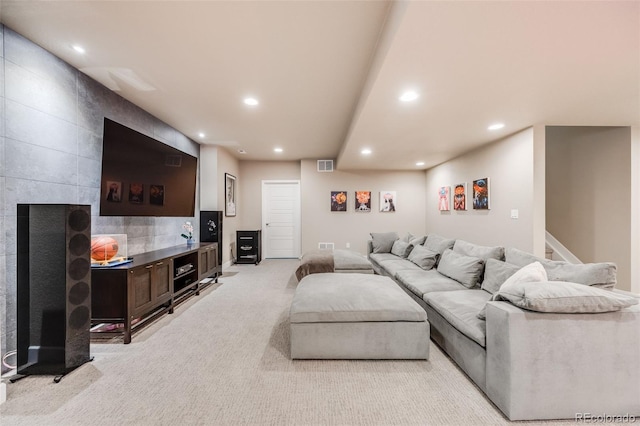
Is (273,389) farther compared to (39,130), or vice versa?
(39,130)

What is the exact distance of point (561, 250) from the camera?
4.23 m

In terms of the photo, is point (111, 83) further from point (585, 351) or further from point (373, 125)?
point (585, 351)

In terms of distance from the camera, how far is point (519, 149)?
359 centimetres

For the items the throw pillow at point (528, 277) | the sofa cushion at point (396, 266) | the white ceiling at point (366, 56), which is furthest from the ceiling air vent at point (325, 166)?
the throw pillow at point (528, 277)

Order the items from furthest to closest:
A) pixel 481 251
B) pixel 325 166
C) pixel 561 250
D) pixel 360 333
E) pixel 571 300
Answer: pixel 325 166, pixel 561 250, pixel 481 251, pixel 360 333, pixel 571 300

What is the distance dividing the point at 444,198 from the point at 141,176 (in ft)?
18.4

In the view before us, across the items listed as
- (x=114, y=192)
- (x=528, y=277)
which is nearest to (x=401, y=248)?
(x=528, y=277)

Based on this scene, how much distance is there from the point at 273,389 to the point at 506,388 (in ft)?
4.72

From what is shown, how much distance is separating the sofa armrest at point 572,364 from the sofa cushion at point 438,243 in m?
2.24

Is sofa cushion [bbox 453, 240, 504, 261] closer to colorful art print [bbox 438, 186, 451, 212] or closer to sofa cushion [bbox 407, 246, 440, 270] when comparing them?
sofa cushion [bbox 407, 246, 440, 270]

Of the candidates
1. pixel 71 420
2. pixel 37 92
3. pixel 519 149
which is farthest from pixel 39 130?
pixel 519 149

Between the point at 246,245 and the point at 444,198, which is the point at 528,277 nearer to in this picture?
the point at 444,198

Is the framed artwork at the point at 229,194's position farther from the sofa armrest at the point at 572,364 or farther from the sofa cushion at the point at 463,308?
the sofa armrest at the point at 572,364

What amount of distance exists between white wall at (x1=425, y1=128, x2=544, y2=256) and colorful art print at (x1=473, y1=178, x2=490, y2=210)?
0.24 feet
